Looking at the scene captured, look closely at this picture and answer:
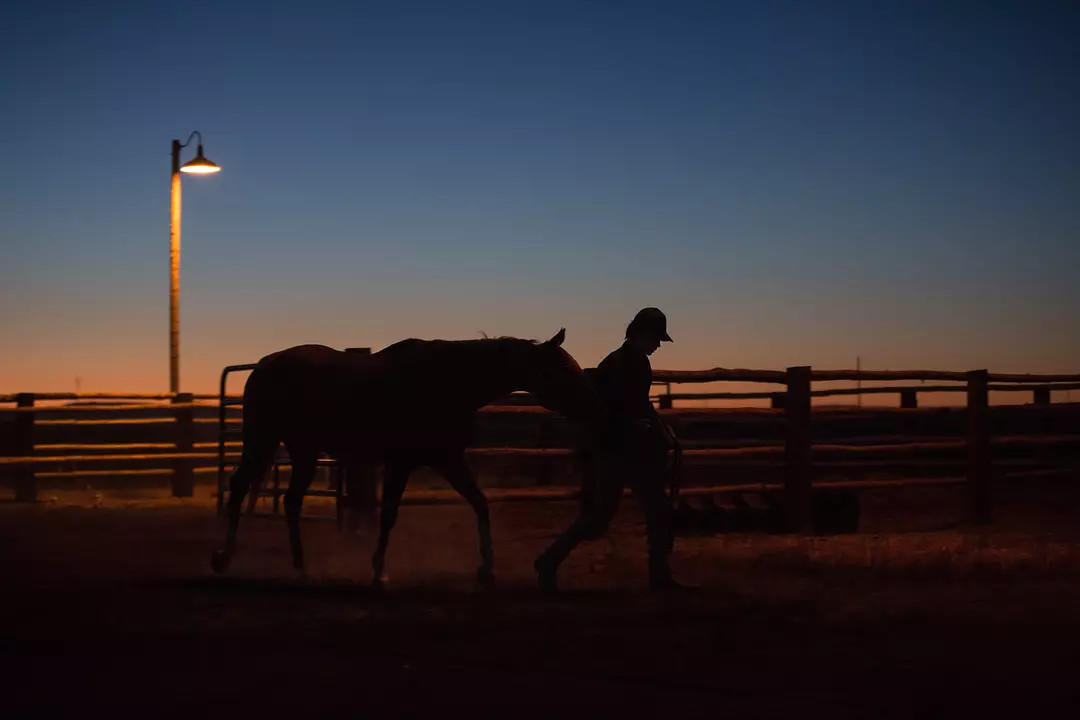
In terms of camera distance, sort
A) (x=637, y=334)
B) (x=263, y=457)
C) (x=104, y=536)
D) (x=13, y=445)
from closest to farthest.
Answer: (x=637, y=334) → (x=263, y=457) → (x=104, y=536) → (x=13, y=445)

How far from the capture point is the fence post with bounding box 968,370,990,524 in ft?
41.7

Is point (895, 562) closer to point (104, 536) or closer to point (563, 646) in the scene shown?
point (563, 646)

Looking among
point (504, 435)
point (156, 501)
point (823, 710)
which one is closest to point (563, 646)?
point (823, 710)

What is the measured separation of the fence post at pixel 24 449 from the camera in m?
16.0

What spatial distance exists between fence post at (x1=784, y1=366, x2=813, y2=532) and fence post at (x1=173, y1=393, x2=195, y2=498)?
845 cm

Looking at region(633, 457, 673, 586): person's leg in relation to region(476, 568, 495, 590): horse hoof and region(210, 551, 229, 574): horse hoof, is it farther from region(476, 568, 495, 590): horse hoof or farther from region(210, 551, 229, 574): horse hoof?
region(210, 551, 229, 574): horse hoof

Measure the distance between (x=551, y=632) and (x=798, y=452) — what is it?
6667 mm

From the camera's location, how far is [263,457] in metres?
8.58

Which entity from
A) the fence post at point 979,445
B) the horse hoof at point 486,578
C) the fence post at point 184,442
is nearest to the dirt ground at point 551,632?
the horse hoof at point 486,578

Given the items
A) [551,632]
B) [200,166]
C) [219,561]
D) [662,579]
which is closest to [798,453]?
[662,579]

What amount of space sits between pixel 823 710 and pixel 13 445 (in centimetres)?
1447

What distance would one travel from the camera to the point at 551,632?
5719 mm

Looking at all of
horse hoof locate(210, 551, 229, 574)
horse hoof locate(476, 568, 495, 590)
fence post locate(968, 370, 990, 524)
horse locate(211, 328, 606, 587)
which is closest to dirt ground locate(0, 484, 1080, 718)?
horse hoof locate(476, 568, 495, 590)

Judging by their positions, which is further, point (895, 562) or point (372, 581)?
point (895, 562)
